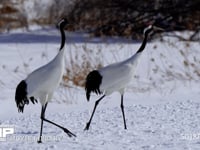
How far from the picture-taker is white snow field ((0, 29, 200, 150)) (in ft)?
20.7

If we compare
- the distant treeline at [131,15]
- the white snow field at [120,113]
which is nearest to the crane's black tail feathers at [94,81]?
the white snow field at [120,113]

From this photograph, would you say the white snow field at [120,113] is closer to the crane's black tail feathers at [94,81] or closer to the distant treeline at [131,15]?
the crane's black tail feathers at [94,81]

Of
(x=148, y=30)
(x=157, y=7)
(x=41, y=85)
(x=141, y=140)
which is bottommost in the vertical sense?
(x=141, y=140)

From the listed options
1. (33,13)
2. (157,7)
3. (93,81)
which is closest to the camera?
(93,81)

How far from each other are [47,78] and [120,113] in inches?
86.6

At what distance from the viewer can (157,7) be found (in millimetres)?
17781

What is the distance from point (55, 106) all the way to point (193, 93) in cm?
242

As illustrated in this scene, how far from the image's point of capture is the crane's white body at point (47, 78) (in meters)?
6.48

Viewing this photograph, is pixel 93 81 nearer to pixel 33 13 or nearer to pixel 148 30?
pixel 148 30

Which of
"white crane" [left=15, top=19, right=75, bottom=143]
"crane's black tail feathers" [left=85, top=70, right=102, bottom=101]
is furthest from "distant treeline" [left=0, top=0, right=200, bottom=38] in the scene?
"white crane" [left=15, top=19, right=75, bottom=143]

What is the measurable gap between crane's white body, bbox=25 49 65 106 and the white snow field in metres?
0.51

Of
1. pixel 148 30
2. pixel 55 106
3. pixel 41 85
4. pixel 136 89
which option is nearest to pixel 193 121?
pixel 148 30

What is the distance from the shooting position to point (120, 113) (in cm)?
846

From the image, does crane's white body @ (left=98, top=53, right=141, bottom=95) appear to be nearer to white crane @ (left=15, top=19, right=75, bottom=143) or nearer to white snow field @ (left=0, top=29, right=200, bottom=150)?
white snow field @ (left=0, top=29, right=200, bottom=150)
